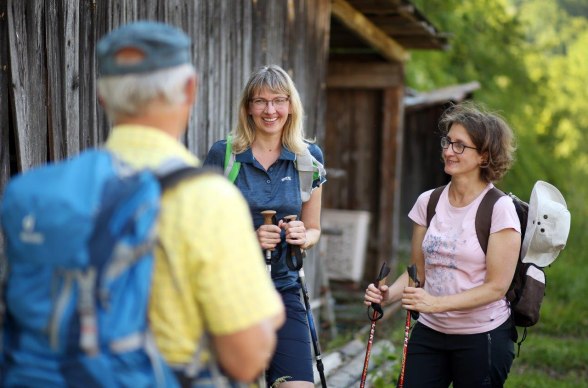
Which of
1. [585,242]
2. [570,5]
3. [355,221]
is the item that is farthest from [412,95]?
[570,5]

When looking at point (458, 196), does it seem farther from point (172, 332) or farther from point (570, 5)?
point (570, 5)

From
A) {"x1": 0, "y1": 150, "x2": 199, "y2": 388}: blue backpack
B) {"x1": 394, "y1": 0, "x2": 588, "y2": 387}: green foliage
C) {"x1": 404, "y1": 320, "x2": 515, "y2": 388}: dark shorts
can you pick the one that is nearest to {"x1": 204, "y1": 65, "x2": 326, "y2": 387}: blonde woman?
{"x1": 404, "y1": 320, "x2": 515, "y2": 388}: dark shorts

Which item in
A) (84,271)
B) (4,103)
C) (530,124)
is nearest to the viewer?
(84,271)

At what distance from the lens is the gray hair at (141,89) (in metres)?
1.94

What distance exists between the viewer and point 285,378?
3.74m

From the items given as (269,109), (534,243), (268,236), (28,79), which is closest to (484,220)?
(534,243)

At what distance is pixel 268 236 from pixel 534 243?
1.23 m

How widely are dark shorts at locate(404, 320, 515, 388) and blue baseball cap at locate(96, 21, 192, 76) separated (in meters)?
2.27

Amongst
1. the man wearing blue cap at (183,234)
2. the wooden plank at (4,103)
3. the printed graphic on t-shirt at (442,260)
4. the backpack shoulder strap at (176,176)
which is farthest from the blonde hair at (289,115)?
the backpack shoulder strap at (176,176)

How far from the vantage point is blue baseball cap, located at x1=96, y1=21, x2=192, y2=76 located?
194 cm

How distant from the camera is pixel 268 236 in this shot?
368 cm

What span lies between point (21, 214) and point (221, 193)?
0.45m

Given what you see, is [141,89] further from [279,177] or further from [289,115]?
[289,115]

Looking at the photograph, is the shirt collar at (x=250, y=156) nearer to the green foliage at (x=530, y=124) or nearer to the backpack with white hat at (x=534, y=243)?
the backpack with white hat at (x=534, y=243)
